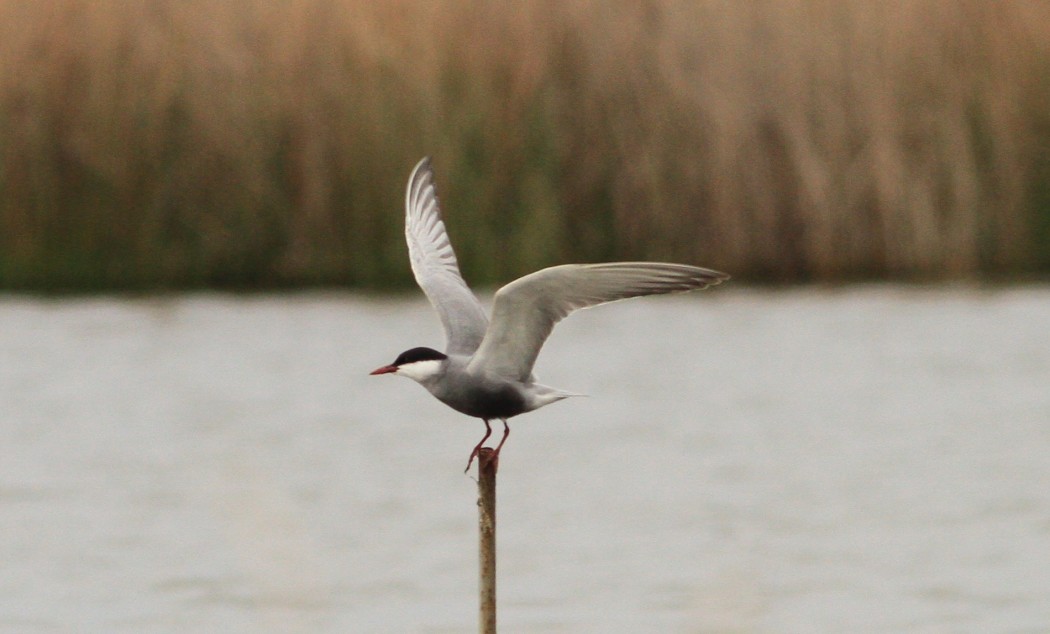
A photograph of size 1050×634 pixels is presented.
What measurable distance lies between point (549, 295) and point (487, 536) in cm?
64

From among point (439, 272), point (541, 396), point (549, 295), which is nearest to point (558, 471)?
point (439, 272)

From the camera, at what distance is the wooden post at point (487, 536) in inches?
180

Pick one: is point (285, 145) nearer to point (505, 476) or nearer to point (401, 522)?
point (505, 476)

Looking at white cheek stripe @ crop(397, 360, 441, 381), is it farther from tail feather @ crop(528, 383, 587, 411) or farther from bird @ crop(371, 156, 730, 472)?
tail feather @ crop(528, 383, 587, 411)

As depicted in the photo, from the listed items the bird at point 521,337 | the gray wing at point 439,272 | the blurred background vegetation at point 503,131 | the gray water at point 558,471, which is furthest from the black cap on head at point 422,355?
the blurred background vegetation at point 503,131

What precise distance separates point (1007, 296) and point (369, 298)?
4687mm

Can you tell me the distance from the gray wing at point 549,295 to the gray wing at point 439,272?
30 centimetres

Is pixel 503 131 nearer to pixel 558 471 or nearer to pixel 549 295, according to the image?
pixel 558 471

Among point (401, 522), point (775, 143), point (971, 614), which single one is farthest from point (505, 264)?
point (971, 614)

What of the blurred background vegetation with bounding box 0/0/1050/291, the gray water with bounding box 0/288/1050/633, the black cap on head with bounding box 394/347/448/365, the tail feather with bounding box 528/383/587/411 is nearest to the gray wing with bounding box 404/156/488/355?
the black cap on head with bounding box 394/347/448/365

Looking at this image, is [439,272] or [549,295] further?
[439,272]

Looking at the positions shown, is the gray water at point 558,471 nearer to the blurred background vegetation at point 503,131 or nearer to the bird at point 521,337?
the blurred background vegetation at point 503,131

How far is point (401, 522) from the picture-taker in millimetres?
8172

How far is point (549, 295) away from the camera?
472 centimetres
